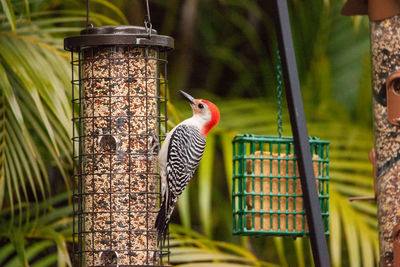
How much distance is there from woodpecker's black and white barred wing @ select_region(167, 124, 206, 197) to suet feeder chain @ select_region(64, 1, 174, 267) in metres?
0.18

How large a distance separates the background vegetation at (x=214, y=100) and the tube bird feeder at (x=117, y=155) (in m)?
0.58

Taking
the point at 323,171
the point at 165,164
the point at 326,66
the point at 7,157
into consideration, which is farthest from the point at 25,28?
the point at 326,66

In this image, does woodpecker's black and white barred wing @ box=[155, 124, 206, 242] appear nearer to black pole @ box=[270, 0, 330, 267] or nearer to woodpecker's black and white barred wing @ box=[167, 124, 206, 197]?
woodpecker's black and white barred wing @ box=[167, 124, 206, 197]

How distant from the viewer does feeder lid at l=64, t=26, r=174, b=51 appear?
14.7ft

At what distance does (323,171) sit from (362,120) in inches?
126

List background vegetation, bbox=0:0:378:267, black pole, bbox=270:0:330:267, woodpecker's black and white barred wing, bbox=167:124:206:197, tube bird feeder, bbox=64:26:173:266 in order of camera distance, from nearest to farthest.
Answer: black pole, bbox=270:0:330:267 → tube bird feeder, bbox=64:26:173:266 → woodpecker's black and white barred wing, bbox=167:124:206:197 → background vegetation, bbox=0:0:378:267

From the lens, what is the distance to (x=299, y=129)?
4.19 m

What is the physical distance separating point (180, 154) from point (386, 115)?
4.33ft

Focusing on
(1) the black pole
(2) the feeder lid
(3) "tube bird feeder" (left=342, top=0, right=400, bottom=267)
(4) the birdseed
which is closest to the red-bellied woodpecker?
(4) the birdseed

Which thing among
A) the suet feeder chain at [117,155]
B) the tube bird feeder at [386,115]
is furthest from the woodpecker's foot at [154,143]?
the tube bird feeder at [386,115]

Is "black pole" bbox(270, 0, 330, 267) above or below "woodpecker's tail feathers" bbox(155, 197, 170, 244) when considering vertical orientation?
above

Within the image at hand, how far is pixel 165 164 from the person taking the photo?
16.0 ft

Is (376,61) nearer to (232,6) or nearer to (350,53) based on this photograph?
(350,53)

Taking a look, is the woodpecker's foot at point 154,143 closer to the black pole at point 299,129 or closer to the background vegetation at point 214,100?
the background vegetation at point 214,100
